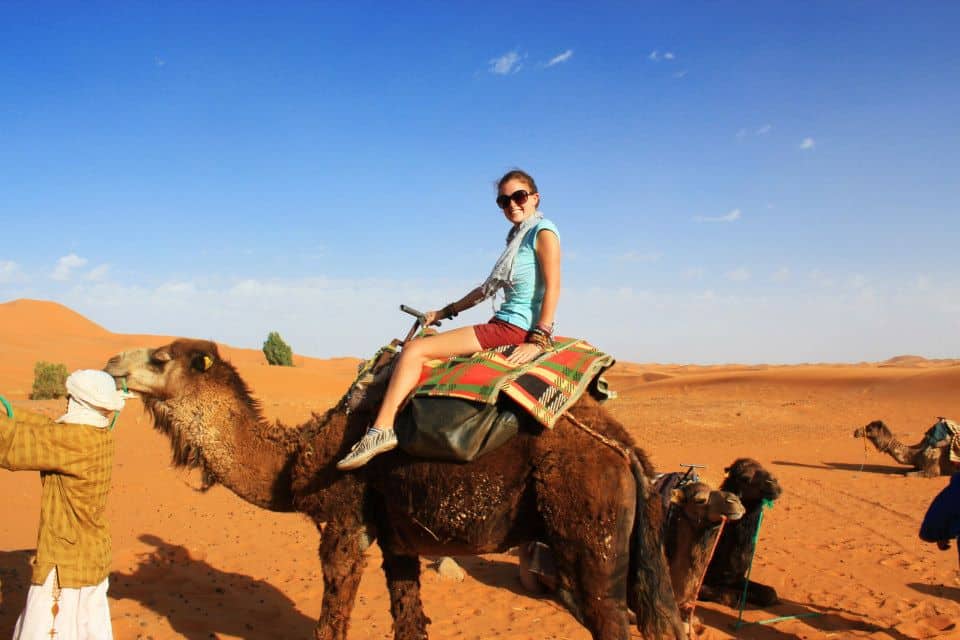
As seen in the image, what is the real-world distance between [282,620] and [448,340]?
4317 mm

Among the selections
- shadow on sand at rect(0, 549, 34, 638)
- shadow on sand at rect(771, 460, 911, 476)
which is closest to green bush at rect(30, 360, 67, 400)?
shadow on sand at rect(0, 549, 34, 638)

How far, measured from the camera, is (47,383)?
936 inches

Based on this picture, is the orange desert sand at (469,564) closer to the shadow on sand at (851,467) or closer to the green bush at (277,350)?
the shadow on sand at (851,467)

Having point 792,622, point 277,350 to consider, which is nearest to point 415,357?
point 792,622

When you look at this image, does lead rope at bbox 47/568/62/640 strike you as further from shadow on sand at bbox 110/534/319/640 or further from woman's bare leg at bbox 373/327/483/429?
shadow on sand at bbox 110/534/319/640

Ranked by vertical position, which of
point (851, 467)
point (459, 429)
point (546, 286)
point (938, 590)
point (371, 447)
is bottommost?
point (938, 590)

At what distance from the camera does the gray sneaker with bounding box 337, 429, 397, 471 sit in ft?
13.3

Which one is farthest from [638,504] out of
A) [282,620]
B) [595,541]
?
[282,620]

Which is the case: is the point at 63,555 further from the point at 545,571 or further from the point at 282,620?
the point at 545,571

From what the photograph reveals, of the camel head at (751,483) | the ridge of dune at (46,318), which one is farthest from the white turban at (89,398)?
the ridge of dune at (46,318)

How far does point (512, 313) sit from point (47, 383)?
24875 mm

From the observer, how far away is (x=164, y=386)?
5.03 m

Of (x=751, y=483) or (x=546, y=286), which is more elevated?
(x=546, y=286)

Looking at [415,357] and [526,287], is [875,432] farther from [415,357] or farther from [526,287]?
[415,357]
